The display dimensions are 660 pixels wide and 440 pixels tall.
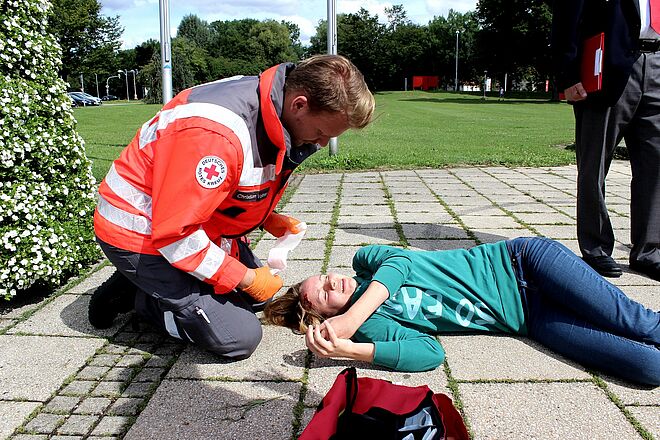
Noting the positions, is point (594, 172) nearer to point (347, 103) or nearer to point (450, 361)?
point (450, 361)

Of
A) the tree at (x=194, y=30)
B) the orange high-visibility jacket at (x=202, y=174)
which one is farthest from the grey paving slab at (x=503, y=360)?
the tree at (x=194, y=30)

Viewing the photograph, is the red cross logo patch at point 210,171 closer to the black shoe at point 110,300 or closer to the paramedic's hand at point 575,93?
the black shoe at point 110,300

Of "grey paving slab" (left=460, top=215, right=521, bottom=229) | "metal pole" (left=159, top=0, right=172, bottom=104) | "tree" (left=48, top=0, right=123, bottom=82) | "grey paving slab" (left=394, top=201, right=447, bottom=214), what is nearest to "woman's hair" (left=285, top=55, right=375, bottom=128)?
"grey paving slab" (left=460, top=215, right=521, bottom=229)

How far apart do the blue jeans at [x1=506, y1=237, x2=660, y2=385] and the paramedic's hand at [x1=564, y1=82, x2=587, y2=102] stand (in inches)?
59.9

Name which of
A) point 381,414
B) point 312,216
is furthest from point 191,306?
point 312,216

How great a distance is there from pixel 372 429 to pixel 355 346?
542 millimetres

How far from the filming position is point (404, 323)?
2.94m

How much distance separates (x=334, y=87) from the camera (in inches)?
95.7

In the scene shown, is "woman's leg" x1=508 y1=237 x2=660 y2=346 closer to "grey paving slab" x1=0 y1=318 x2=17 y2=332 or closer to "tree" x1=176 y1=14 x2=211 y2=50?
"grey paving slab" x1=0 y1=318 x2=17 y2=332

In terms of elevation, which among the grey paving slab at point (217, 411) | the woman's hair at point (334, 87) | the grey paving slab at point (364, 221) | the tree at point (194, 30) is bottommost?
the grey paving slab at point (217, 411)

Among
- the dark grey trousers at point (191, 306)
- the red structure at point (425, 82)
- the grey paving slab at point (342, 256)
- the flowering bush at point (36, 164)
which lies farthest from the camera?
the red structure at point (425, 82)

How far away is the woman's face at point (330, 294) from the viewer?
301cm

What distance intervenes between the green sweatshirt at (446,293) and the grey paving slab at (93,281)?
182cm

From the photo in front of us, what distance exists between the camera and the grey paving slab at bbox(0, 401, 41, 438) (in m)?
2.27
